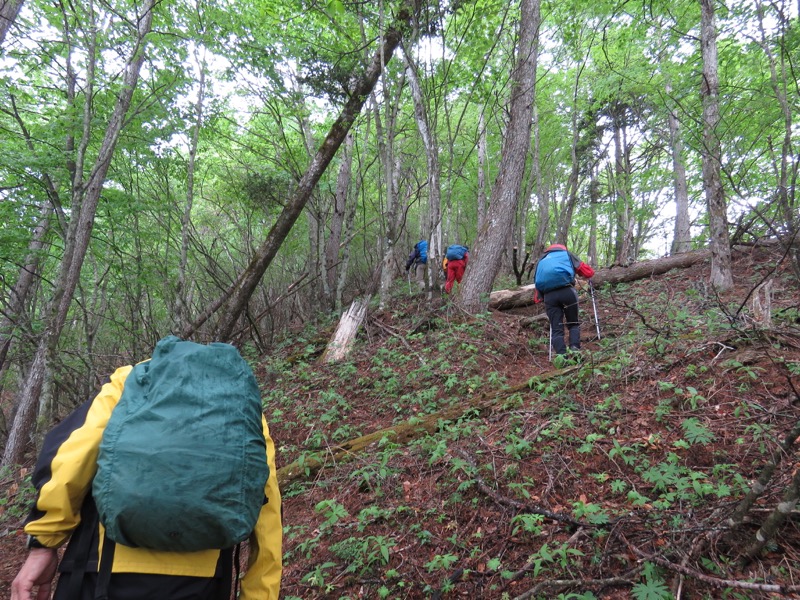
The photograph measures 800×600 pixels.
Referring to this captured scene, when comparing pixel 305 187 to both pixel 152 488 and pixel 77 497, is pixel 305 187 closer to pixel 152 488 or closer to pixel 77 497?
pixel 77 497

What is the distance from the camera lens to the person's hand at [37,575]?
1.30m

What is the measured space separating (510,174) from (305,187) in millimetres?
3917

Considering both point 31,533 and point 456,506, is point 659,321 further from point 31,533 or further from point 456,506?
point 31,533

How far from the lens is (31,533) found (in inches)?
49.8

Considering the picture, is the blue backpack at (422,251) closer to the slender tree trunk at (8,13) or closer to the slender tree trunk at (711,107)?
the slender tree trunk at (711,107)

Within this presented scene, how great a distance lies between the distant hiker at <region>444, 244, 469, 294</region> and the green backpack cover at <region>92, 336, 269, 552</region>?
8102 mm

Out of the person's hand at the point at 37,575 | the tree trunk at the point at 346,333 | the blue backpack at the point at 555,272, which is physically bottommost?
the person's hand at the point at 37,575

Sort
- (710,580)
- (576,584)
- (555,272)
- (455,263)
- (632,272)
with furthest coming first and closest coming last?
(455,263), (632,272), (555,272), (576,584), (710,580)

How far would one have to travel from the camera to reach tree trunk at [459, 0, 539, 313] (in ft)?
24.3

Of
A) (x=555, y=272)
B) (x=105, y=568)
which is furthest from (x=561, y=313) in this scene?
(x=105, y=568)

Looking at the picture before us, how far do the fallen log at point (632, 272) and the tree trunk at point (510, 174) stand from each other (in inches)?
33.2

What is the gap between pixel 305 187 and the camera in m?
6.91

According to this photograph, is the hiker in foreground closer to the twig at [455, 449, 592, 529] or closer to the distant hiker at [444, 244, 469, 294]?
the twig at [455, 449, 592, 529]

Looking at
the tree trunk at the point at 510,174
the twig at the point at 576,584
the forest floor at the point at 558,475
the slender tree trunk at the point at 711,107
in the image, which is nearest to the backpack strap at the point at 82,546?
the forest floor at the point at 558,475
